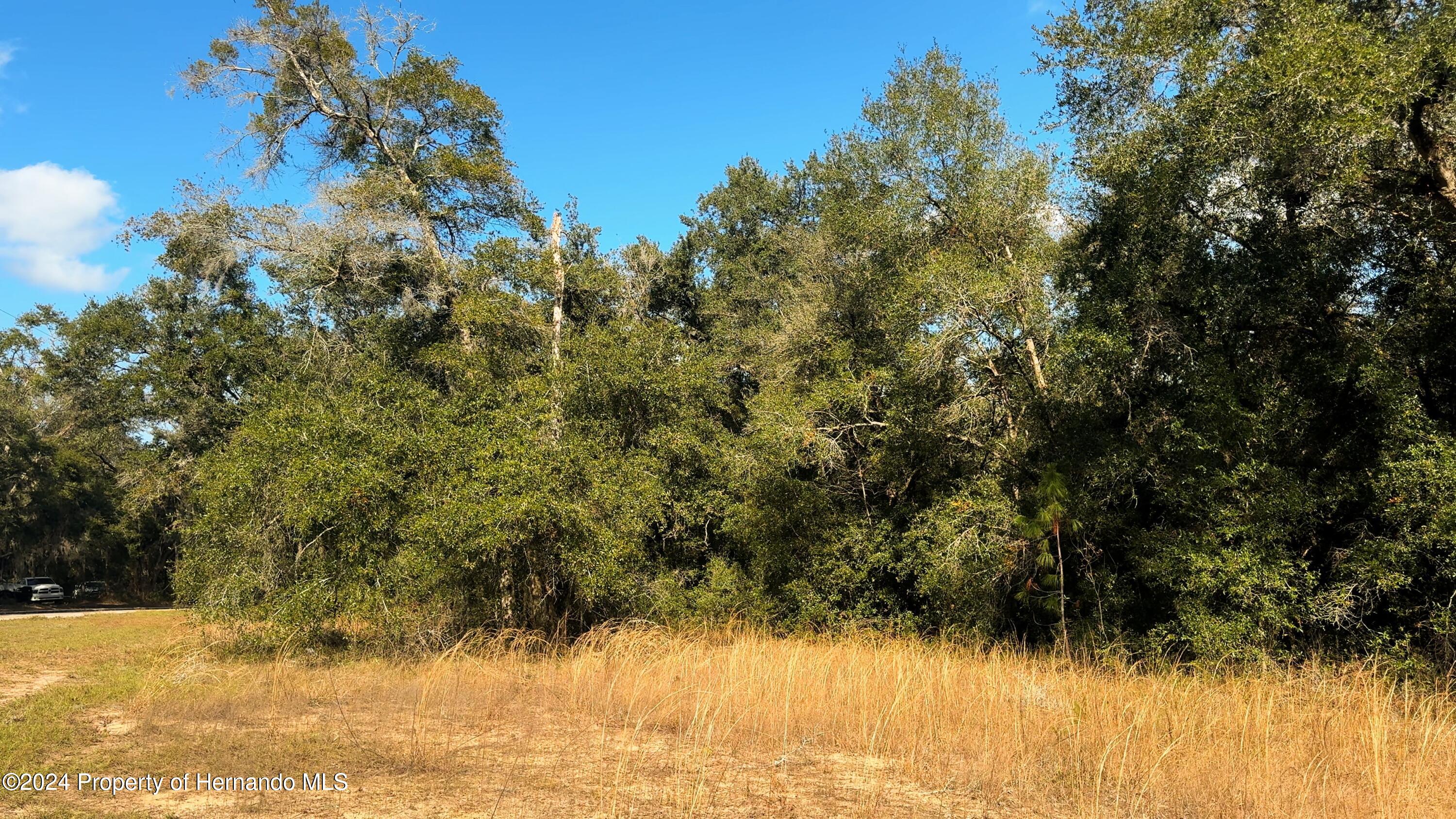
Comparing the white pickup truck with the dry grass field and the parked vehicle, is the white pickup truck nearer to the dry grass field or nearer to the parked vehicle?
the parked vehicle

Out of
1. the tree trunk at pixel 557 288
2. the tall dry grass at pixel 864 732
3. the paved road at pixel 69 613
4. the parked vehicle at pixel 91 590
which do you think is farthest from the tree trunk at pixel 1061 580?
the parked vehicle at pixel 91 590

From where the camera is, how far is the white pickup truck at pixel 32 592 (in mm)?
31953

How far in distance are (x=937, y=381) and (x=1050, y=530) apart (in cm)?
337

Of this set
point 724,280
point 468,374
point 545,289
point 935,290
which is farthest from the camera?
point 724,280

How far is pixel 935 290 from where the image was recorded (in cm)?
1279

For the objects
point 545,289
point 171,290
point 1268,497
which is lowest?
point 1268,497

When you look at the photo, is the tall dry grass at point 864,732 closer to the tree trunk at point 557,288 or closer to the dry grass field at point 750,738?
the dry grass field at point 750,738

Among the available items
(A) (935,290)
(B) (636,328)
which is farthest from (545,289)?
(A) (935,290)

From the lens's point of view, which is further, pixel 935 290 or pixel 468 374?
pixel 468 374

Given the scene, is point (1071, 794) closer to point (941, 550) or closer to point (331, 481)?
point (941, 550)

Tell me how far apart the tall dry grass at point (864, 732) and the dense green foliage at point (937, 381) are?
1987mm

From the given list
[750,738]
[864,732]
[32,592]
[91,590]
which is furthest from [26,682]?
[91,590]

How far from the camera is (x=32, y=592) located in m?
32.0

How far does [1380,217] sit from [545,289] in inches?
594
